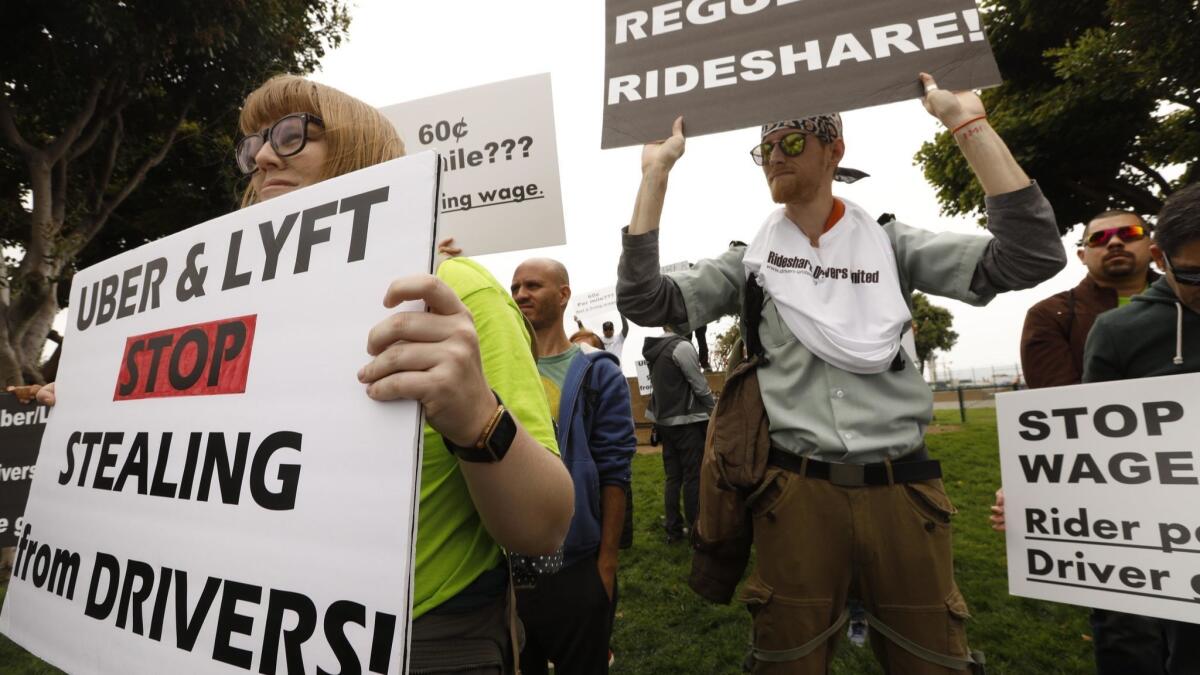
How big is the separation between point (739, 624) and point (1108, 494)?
2.58 meters

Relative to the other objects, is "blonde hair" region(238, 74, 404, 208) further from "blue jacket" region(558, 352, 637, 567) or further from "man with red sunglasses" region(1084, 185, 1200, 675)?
"man with red sunglasses" region(1084, 185, 1200, 675)

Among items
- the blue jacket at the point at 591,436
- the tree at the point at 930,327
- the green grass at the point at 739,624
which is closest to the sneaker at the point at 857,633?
the green grass at the point at 739,624

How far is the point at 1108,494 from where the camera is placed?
1.86 m

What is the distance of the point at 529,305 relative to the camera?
9.25 ft

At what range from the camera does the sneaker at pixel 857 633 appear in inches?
136

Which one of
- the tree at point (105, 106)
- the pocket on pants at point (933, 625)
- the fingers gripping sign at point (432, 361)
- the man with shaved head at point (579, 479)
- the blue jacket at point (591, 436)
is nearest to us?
the fingers gripping sign at point (432, 361)

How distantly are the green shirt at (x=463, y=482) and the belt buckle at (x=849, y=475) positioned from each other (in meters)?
0.97

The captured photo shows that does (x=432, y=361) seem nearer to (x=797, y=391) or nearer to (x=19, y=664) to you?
(x=797, y=391)

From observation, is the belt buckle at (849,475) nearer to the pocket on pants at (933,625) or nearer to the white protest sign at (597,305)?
the pocket on pants at (933,625)

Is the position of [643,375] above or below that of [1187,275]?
above

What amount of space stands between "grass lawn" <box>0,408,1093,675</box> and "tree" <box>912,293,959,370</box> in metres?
48.3

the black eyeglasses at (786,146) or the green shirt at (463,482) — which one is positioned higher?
the black eyeglasses at (786,146)

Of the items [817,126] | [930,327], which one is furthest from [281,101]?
[930,327]

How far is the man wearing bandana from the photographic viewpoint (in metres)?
1.62
